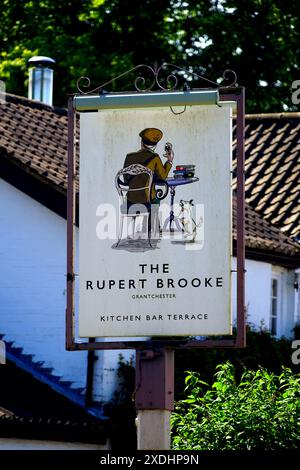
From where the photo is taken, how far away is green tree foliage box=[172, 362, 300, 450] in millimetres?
17828

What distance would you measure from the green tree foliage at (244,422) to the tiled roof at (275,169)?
38.4 ft

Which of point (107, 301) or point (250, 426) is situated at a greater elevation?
point (107, 301)

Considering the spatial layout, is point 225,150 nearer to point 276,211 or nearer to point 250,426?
point 250,426

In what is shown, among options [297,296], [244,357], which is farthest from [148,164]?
[297,296]

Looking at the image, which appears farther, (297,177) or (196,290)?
(297,177)

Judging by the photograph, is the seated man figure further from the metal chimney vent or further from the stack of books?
the metal chimney vent

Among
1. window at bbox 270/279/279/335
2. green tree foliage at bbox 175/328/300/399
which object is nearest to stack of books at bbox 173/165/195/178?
green tree foliage at bbox 175/328/300/399

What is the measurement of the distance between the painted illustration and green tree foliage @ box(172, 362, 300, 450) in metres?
2.60

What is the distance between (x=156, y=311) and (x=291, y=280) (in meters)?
14.0

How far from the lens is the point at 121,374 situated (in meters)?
25.6

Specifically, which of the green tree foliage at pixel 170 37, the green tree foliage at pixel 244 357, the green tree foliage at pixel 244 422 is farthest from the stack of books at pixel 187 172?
the green tree foliage at pixel 170 37
